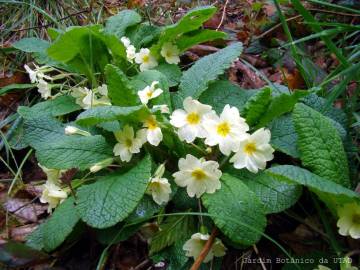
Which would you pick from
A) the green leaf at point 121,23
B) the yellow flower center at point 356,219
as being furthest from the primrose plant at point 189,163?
the green leaf at point 121,23

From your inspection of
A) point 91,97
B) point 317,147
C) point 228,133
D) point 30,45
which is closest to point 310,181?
point 317,147

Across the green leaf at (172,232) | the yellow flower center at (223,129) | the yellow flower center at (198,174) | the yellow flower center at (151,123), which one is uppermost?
the yellow flower center at (223,129)

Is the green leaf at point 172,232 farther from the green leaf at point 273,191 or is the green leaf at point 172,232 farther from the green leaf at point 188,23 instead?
the green leaf at point 188,23

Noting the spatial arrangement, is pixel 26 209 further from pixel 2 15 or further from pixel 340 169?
pixel 2 15

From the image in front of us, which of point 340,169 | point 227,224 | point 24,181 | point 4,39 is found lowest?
point 24,181

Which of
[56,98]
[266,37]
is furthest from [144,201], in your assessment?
[266,37]

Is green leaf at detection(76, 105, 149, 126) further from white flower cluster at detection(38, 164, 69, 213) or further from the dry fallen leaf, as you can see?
the dry fallen leaf
